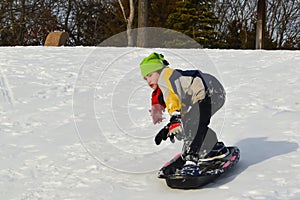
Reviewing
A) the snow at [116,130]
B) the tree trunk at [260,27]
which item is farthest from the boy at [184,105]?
the tree trunk at [260,27]

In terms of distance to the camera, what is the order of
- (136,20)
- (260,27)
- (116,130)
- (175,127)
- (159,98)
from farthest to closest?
1. (136,20)
2. (260,27)
3. (116,130)
4. (159,98)
5. (175,127)

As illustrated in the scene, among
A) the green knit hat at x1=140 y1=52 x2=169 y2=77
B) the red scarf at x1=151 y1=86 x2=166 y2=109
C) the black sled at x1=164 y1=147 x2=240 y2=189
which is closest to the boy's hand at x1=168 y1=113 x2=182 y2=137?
the red scarf at x1=151 y1=86 x2=166 y2=109

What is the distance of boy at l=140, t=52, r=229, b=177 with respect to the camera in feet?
10.9

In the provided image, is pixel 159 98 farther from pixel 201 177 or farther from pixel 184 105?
pixel 201 177

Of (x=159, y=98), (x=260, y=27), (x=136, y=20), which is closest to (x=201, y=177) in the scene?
(x=159, y=98)

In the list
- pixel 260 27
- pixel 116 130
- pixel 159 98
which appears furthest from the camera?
pixel 260 27

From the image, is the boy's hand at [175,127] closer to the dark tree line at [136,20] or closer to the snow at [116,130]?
the snow at [116,130]

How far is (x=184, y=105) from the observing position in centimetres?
336

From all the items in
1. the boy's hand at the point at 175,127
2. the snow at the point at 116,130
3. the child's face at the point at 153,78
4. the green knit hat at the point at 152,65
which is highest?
the green knit hat at the point at 152,65

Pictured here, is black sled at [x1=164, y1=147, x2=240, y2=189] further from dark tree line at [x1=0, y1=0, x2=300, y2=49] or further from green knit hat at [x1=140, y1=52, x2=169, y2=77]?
dark tree line at [x1=0, y1=0, x2=300, y2=49]

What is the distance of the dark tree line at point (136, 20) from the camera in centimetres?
2256

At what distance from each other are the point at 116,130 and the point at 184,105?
6.39ft

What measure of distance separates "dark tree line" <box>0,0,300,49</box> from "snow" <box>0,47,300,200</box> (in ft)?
45.3

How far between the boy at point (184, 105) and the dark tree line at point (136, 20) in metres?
18.7
